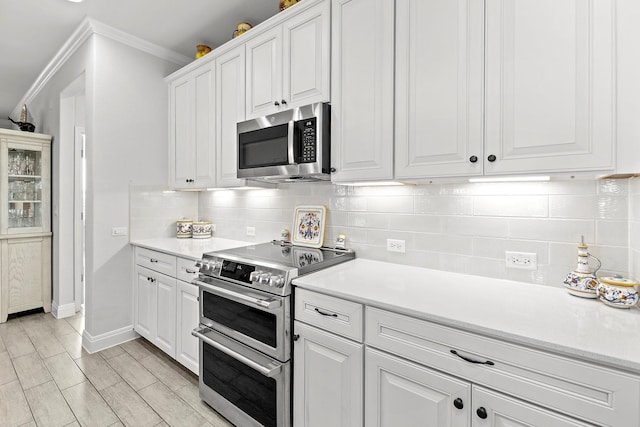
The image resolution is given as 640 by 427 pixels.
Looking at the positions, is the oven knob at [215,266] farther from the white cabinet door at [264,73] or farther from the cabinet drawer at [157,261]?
the white cabinet door at [264,73]

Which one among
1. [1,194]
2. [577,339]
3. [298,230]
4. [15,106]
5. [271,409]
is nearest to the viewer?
[577,339]

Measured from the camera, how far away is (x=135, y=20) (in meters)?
2.55

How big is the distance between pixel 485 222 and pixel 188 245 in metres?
Result: 2.26

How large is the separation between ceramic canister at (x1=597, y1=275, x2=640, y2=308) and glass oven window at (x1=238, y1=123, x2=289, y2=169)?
1622 millimetres

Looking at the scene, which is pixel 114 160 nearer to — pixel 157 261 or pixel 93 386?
pixel 157 261

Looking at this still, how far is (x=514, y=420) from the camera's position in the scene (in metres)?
0.98

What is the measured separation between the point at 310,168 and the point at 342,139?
9.8 inches

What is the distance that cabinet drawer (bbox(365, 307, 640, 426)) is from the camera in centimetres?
84

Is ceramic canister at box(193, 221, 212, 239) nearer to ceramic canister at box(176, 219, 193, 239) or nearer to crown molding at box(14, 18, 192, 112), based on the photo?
ceramic canister at box(176, 219, 193, 239)

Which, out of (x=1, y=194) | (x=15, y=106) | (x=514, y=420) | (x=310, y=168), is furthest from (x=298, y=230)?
(x=15, y=106)

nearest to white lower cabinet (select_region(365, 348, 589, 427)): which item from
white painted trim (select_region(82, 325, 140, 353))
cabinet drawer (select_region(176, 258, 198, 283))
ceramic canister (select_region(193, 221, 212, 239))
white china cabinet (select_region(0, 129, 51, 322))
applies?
cabinet drawer (select_region(176, 258, 198, 283))

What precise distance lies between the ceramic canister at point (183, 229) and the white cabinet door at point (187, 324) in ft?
2.96

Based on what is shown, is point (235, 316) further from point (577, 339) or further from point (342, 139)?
point (577, 339)

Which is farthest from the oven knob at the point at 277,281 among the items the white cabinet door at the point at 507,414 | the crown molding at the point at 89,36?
the crown molding at the point at 89,36
